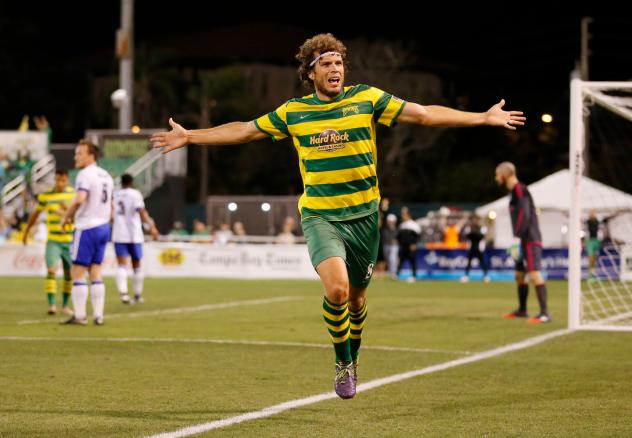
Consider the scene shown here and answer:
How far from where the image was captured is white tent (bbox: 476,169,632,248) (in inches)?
1201

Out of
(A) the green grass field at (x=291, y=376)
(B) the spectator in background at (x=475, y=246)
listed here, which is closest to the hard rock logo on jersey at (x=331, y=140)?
(A) the green grass field at (x=291, y=376)

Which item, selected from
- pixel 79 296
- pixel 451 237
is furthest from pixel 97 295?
pixel 451 237

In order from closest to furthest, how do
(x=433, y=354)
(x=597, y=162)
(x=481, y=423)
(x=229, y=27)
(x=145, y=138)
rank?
(x=481, y=423) < (x=433, y=354) < (x=145, y=138) < (x=597, y=162) < (x=229, y=27)

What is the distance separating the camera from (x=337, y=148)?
8.15 meters

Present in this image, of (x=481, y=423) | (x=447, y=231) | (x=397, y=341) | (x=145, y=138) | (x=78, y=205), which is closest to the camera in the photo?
(x=481, y=423)

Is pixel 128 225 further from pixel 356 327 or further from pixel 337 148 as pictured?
pixel 337 148

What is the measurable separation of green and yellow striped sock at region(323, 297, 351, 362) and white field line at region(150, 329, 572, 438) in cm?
52

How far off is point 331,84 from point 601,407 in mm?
2877

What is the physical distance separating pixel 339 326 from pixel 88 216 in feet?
24.3

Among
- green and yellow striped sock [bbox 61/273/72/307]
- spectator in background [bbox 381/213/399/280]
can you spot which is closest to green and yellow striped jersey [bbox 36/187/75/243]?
green and yellow striped sock [bbox 61/273/72/307]

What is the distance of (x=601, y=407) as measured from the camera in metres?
8.48

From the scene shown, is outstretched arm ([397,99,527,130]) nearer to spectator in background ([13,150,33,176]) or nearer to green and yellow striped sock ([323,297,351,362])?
green and yellow striped sock ([323,297,351,362])

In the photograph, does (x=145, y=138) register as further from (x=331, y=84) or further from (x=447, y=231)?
(x=331, y=84)

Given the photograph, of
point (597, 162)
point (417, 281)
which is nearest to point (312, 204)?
point (417, 281)
